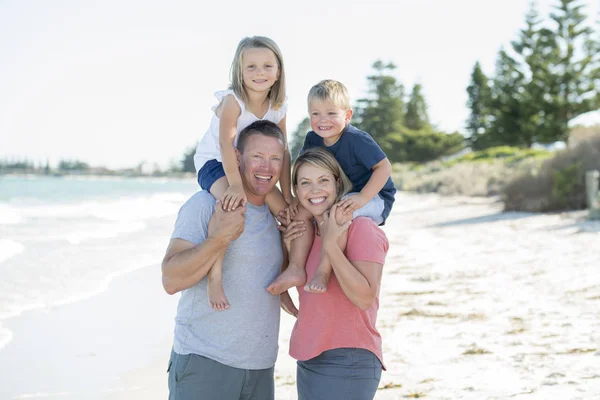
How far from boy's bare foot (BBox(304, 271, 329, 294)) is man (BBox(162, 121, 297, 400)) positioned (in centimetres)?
19

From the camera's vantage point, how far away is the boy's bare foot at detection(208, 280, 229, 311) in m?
2.21

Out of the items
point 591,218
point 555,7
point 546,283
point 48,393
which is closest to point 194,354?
point 48,393

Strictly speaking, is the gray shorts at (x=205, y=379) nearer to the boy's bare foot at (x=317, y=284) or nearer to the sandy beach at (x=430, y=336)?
the boy's bare foot at (x=317, y=284)

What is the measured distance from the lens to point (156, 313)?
598 centimetres

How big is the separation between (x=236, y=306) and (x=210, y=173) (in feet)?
2.38

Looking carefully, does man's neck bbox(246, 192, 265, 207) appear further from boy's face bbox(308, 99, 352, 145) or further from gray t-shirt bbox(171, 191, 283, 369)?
boy's face bbox(308, 99, 352, 145)

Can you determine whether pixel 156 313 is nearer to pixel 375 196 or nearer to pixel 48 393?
pixel 48 393

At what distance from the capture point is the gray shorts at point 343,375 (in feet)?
7.13

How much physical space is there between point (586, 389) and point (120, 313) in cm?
404

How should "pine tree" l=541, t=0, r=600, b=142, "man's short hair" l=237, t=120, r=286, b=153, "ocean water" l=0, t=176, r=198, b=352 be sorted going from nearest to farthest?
"man's short hair" l=237, t=120, r=286, b=153
"ocean water" l=0, t=176, r=198, b=352
"pine tree" l=541, t=0, r=600, b=142

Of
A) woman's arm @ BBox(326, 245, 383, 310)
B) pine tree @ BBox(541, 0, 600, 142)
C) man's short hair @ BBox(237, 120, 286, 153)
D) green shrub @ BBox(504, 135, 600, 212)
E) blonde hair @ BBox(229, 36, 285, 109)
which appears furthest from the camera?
pine tree @ BBox(541, 0, 600, 142)

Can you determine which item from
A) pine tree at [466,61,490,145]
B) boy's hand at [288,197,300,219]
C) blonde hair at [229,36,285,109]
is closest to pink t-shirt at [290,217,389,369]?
boy's hand at [288,197,300,219]

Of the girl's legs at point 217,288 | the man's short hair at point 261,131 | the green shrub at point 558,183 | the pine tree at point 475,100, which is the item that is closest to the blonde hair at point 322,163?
the man's short hair at point 261,131

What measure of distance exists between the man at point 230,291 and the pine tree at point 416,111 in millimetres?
51782
